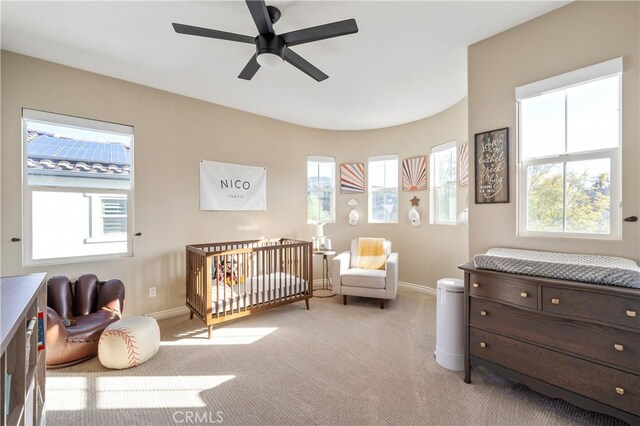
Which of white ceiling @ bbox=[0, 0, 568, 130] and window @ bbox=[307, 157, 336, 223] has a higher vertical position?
white ceiling @ bbox=[0, 0, 568, 130]

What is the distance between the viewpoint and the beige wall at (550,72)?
5.59ft

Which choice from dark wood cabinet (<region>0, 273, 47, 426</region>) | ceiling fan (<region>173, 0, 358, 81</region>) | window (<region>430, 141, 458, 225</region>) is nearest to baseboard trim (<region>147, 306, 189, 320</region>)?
dark wood cabinet (<region>0, 273, 47, 426</region>)

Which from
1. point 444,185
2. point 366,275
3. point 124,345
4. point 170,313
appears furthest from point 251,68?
point 444,185

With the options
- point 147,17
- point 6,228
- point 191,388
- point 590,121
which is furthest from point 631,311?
point 6,228

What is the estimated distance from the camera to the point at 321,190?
189 inches

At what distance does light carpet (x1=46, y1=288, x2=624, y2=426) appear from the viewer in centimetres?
167

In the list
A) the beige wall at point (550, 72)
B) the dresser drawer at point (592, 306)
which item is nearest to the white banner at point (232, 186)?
the beige wall at point (550, 72)

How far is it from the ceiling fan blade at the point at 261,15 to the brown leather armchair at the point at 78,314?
263 cm

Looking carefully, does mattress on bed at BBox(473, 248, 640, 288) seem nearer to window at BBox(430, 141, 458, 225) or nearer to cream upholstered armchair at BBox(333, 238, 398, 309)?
cream upholstered armchair at BBox(333, 238, 398, 309)

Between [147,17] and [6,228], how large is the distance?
7.32 ft

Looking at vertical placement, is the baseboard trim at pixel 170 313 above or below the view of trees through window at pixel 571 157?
below

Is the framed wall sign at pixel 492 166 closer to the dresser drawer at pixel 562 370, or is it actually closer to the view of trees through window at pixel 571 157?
the view of trees through window at pixel 571 157

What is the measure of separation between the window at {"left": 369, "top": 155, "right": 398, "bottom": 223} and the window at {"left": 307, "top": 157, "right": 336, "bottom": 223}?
0.67 metres

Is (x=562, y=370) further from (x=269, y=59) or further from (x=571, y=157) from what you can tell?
(x=269, y=59)
